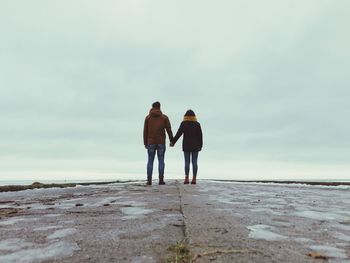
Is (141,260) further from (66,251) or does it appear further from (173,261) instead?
(66,251)

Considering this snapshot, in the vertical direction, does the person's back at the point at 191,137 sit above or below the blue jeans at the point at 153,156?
above

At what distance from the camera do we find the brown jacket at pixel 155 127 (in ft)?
41.9

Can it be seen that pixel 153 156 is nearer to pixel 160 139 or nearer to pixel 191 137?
pixel 160 139

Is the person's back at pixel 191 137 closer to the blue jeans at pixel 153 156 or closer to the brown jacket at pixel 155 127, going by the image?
the brown jacket at pixel 155 127

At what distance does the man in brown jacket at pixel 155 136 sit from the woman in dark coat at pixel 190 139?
3.44ft

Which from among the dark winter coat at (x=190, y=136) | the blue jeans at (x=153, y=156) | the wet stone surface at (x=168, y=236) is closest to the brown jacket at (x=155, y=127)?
the blue jeans at (x=153, y=156)

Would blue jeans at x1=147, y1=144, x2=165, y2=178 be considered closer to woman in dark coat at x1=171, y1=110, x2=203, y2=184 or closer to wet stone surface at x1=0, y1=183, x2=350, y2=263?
woman in dark coat at x1=171, y1=110, x2=203, y2=184

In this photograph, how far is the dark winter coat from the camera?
1391 cm

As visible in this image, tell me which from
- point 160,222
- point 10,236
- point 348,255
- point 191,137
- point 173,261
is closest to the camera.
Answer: point 173,261

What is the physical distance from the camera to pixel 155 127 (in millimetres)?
12852

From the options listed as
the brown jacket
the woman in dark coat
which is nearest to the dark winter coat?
the woman in dark coat

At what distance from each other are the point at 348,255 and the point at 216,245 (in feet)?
2.74

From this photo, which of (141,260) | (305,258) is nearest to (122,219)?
(141,260)

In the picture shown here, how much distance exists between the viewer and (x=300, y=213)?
16.0 ft
